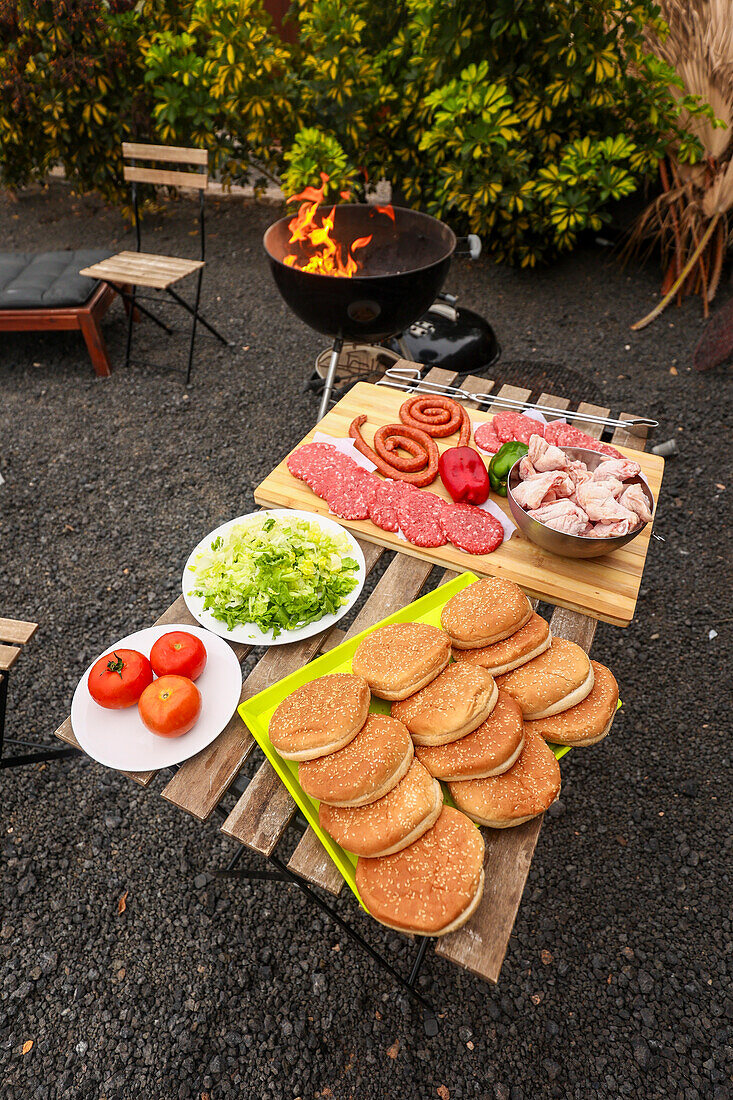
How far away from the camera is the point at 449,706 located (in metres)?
1.75

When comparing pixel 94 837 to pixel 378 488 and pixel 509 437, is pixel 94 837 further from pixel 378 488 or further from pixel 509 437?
pixel 509 437

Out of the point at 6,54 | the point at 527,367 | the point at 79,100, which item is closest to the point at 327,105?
the point at 79,100

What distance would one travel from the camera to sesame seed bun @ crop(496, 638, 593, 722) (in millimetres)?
1854

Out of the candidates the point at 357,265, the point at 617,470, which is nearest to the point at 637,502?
the point at 617,470

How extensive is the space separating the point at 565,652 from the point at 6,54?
872cm

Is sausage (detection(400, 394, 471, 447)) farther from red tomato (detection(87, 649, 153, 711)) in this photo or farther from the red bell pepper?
A: red tomato (detection(87, 649, 153, 711))

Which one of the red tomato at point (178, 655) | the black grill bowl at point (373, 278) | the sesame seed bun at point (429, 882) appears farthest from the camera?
the black grill bowl at point (373, 278)

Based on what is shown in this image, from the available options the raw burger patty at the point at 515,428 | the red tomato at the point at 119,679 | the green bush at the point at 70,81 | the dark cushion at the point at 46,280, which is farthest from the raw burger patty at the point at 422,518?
the green bush at the point at 70,81

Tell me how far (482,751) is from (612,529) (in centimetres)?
111

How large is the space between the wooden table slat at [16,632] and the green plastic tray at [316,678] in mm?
1230

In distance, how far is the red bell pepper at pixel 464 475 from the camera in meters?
2.66

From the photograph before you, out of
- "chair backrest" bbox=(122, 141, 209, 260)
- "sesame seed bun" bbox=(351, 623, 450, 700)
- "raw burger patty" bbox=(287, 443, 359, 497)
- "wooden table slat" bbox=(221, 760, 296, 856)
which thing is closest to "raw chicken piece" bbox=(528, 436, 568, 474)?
"raw burger patty" bbox=(287, 443, 359, 497)

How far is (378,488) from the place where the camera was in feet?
9.07

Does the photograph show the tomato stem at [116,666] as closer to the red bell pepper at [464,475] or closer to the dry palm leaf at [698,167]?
the red bell pepper at [464,475]
